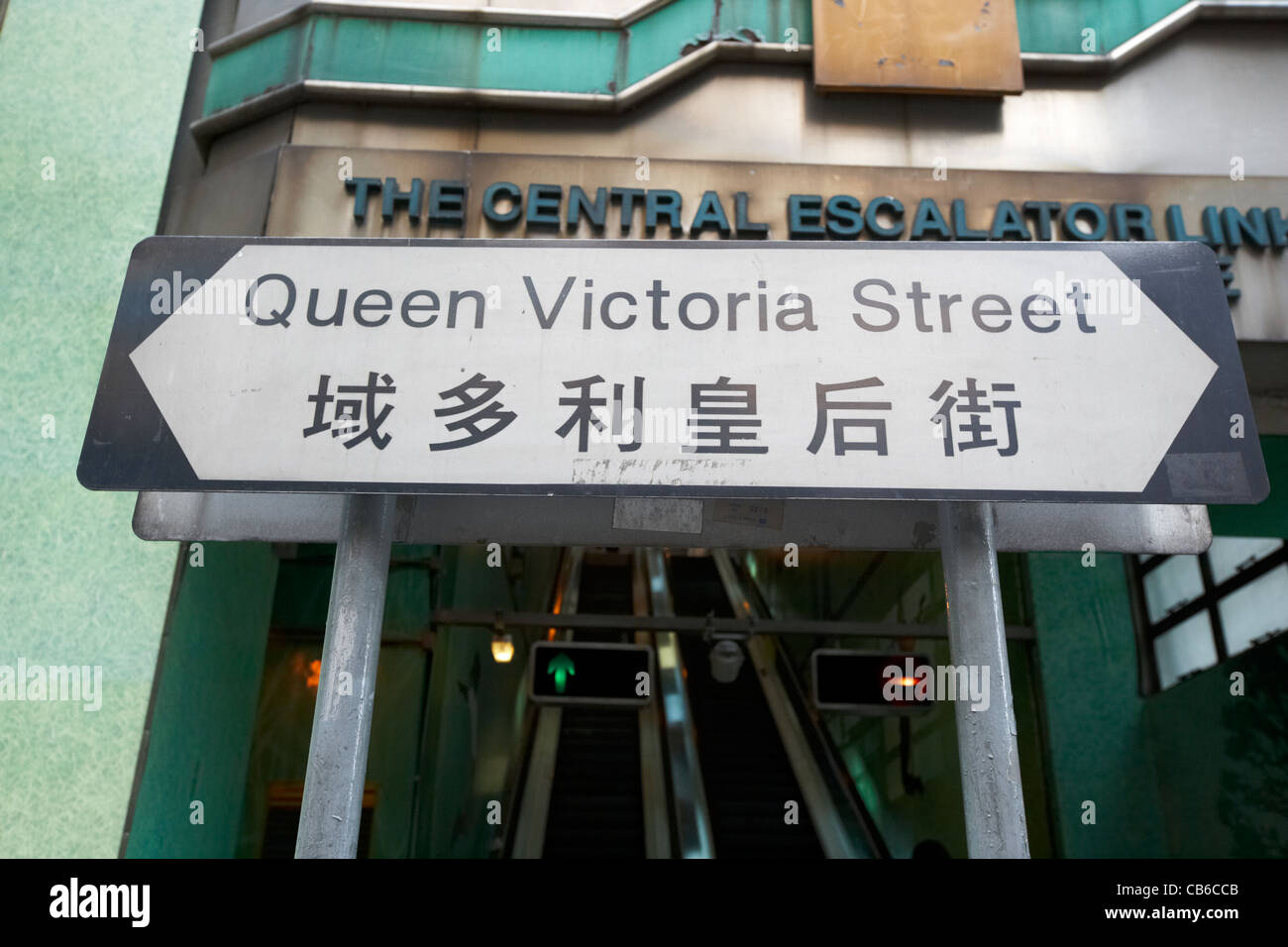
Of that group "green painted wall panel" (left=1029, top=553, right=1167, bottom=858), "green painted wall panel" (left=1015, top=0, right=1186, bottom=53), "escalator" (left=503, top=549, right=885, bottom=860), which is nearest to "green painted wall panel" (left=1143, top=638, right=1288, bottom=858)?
"green painted wall panel" (left=1029, top=553, right=1167, bottom=858)

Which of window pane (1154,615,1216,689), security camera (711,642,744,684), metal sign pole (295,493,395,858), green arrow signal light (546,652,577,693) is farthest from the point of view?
security camera (711,642,744,684)

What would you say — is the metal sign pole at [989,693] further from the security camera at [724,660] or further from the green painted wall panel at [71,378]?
the security camera at [724,660]

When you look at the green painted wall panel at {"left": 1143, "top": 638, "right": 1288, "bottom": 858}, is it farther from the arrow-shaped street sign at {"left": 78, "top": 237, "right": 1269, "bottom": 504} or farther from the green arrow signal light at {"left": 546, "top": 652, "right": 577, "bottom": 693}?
the arrow-shaped street sign at {"left": 78, "top": 237, "right": 1269, "bottom": 504}

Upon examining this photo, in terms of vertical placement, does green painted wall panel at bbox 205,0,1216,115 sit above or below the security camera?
above

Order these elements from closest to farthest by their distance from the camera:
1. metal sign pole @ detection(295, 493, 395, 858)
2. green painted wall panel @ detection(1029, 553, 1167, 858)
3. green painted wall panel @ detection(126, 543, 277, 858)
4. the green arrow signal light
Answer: metal sign pole @ detection(295, 493, 395, 858), green painted wall panel @ detection(126, 543, 277, 858), green painted wall panel @ detection(1029, 553, 1167, 858), the green arrow signal light

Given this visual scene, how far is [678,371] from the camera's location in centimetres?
186

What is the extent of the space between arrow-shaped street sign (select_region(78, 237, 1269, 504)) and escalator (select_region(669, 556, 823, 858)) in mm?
6276

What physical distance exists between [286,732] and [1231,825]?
648cm

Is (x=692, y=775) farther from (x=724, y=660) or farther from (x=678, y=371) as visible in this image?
(x=678, y=371)

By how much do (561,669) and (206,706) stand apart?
3728 mm

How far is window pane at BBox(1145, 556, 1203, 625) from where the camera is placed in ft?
22.2

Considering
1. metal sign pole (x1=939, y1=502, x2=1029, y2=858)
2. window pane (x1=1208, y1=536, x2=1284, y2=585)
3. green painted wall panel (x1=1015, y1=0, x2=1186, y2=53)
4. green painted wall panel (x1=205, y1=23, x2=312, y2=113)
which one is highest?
green painted wall panel (x1=1015, y1=0, x2=1186, y2=53)

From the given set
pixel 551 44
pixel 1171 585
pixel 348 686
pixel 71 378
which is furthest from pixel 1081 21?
pixel 71 378
